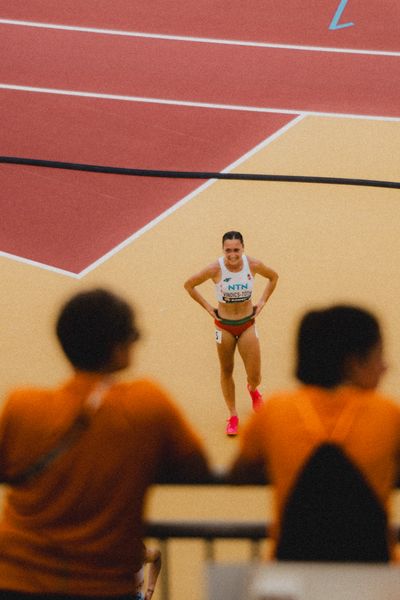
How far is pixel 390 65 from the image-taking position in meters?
14.2

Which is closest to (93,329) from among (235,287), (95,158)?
(235,287)

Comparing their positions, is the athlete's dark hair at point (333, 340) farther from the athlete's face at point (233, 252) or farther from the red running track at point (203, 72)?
the red running track at point (203, 72)

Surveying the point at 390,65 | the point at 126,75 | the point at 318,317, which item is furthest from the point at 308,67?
the point at 318,317

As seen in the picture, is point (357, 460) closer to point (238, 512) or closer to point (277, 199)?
point (238, 512)

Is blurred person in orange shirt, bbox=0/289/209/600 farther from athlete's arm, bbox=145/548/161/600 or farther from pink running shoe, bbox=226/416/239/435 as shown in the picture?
pink running shoe, bbox=226/416/239/435

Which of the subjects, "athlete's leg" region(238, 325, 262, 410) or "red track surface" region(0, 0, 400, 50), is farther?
"red track surface" region(0, 0, 400, 50)

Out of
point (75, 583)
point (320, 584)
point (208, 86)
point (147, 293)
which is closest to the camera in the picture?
point (320, 584)

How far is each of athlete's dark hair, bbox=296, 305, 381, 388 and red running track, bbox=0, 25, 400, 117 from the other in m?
11.1

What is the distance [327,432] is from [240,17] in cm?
1432

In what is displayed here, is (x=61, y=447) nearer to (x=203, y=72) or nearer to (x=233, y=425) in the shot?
(x=233, y=425)

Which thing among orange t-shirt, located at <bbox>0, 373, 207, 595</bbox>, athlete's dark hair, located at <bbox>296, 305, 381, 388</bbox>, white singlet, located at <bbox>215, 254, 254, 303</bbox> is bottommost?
orange t-shirt, located at <bbox>0, 373, 207, 595</bbox>

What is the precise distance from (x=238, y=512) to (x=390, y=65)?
30.7 feet

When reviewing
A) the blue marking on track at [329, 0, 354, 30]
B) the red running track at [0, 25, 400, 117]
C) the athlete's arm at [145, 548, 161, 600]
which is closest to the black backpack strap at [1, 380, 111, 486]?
the athlete's arm at [145, 548, 161, 600]

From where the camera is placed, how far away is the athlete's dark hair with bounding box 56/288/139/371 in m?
2.43
